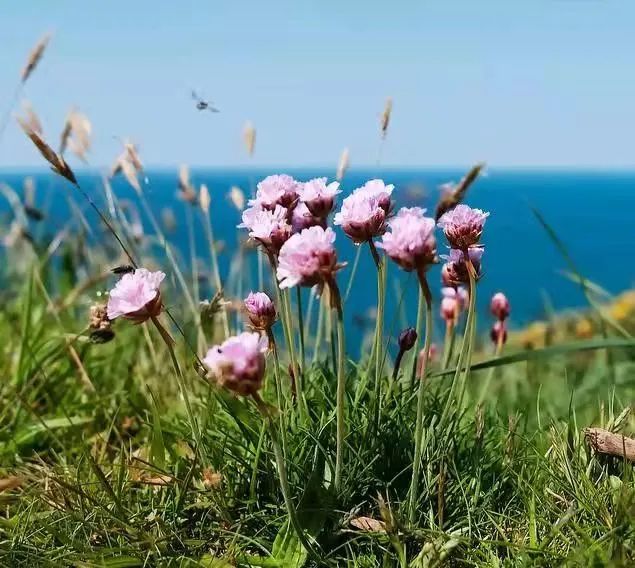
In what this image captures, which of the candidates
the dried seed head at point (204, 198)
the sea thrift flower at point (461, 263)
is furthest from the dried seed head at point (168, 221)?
the sea thrift flower at point (461, 263)

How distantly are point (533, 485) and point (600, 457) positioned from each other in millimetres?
A: 164

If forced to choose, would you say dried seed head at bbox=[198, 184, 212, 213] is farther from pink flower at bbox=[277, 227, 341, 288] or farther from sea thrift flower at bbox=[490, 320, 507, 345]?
pink flower at bbox=[277, 227, 341, 288]

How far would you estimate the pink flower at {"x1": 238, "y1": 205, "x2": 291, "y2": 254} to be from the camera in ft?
4.92

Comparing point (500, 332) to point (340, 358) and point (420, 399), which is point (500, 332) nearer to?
point (420, 399)

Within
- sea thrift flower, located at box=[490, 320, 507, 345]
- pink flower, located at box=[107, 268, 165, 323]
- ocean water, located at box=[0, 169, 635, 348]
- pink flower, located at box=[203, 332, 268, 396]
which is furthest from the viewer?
ocean water, located at box=[0, 169, 635, 348]

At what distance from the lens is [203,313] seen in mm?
1894

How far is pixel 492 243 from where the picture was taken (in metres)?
28.0

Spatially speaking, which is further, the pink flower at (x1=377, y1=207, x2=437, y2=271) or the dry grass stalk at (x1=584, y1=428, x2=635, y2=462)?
the dry grass stalk at (x1=584, y1=428, x2=635, y2=462)

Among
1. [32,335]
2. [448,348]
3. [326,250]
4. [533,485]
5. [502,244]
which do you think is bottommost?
[502,244]

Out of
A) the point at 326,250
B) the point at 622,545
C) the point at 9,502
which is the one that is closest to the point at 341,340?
the point at 326,250

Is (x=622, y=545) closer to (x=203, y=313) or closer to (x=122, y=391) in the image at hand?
(x=203, y=313)

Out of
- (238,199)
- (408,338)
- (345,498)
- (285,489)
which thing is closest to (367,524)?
(345,498)

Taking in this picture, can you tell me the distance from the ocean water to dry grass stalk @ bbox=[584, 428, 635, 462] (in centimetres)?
38

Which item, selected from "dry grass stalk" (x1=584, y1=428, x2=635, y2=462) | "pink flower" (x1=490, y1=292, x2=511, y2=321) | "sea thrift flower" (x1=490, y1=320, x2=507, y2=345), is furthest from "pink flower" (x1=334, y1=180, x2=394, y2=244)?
"sea thrift flower" (x1=490, y1=320, x2=507, y2=345)
